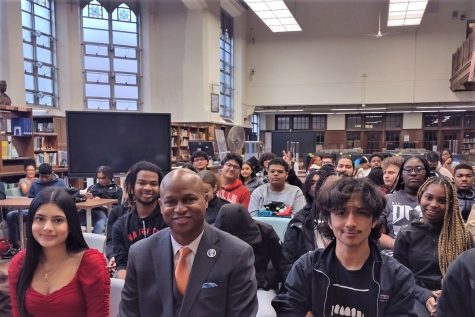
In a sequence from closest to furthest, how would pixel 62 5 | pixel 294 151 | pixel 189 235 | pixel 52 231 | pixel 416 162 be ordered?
1. pixel 189 235
2. pixel 52 231
3. pixel 416 162
4. pixel 62 5
5. pixel 294 151

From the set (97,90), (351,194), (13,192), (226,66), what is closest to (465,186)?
(351,194)

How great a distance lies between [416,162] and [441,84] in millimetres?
12806

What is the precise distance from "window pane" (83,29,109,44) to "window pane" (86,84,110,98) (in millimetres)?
1227

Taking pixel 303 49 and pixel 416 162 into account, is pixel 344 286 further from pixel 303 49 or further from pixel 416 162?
pixel 303 49

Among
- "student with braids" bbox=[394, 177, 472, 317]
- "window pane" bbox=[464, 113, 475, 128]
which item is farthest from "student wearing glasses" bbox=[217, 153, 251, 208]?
"window pane" bbox=[464, 113, 475, 128]

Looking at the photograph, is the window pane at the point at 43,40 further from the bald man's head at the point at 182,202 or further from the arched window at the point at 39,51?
the bald man's head at the point at 182,202

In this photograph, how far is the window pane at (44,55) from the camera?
866 cm

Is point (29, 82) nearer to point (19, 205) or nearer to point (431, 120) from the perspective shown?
point (19, 205)

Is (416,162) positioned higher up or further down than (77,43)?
further down

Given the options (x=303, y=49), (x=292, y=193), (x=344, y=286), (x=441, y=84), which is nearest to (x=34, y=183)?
(x=292, y=193)

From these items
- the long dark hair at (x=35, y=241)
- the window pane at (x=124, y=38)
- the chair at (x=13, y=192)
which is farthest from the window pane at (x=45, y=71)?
the long dark hair at (x=35, y=241)

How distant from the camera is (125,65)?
10.6 m

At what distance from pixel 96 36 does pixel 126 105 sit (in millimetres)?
2038

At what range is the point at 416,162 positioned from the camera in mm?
2775
